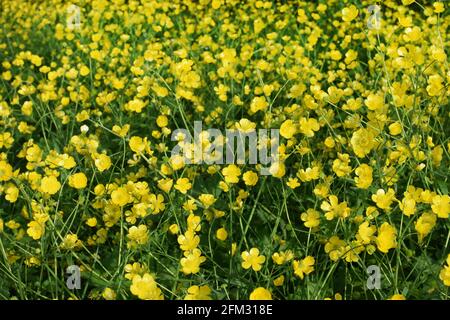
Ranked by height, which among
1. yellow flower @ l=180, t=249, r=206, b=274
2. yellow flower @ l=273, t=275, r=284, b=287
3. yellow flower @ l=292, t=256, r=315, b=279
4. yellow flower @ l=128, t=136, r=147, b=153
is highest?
yellow flower @ l=128, t=136, r=147, b=153

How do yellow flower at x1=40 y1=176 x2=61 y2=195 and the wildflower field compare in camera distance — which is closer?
the wildflower field

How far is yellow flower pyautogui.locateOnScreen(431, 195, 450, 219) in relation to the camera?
114cm

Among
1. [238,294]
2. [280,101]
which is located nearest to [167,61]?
[280,101]

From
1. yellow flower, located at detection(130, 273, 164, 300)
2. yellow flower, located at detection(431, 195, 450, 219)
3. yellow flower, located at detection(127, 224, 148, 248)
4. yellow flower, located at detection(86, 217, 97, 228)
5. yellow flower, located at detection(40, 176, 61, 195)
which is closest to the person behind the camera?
yellow flower, located at detection(130, 273, 164, 300)

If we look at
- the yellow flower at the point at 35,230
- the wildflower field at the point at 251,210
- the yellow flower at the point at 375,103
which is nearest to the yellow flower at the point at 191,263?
the wildflower field at the point at 251,210

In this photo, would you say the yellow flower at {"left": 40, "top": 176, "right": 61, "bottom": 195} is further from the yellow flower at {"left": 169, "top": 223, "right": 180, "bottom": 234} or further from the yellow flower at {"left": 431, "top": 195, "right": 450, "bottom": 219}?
the yellow flower at {"left": 431, "top": 195, "right": 450, "bottom": 219}

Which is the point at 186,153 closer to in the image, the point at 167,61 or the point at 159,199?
the point at 159,199

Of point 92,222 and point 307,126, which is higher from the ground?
point 307,126

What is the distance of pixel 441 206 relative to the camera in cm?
114

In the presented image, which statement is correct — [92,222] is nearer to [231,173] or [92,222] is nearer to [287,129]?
[231,173]

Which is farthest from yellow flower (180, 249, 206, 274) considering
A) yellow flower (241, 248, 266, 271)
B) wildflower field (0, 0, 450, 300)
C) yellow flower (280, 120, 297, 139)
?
yellow flower (280, 120, 297, 139)

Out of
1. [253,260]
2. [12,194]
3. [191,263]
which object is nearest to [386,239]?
[253,260]

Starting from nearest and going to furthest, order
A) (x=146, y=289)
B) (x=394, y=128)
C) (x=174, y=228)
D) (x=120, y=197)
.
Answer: (x=146, y=289) < (x=120, y=197) < (x=174, y=228) < (x=394, y=128)

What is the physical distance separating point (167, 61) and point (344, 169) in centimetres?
144
